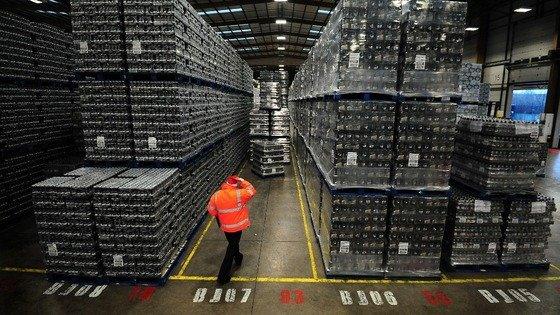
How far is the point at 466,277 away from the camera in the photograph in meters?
5.72

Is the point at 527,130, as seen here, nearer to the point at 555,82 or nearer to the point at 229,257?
the point at 229,257

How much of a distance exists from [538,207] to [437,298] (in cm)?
269

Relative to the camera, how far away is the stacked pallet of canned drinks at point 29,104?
287 inches

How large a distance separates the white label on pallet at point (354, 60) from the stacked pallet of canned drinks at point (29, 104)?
7705mm

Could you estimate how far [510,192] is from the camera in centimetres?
570

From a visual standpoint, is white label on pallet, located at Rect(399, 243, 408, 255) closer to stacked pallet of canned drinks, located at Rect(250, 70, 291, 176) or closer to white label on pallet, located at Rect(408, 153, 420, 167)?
white label on pallet, located at Rect(408, 153, 420, 167)

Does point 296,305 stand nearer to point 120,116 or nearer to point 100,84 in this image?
point 120,116

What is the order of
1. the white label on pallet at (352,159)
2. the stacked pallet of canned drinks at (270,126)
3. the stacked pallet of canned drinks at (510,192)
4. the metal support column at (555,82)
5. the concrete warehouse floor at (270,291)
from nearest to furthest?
the concrete warehouse floor at (270,291), the white label on pallet at (352,159), the stacked pallet of canned drinks at (510,192), the stacked pallet of canned drinks at (270,126), the metal support column at (555,82)

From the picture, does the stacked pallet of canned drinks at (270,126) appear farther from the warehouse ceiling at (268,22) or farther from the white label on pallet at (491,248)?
the white label on pallet at (491,248)

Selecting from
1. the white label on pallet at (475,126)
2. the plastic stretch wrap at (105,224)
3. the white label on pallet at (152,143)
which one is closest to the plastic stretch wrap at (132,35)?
the white label on pallet at (152,143)

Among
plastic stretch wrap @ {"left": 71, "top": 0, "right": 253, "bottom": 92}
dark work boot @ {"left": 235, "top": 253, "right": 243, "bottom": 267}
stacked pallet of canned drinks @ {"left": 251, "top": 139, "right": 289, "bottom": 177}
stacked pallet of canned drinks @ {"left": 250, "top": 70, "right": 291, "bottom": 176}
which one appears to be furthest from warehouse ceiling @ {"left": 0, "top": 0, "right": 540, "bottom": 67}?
dark work boot @ {"left": 235, "top": 253, "right": 243, "bottom": 267}

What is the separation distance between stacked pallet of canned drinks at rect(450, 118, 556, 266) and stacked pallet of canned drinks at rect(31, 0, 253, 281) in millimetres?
5265

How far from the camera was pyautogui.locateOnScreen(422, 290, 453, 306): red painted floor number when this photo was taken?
4.96m

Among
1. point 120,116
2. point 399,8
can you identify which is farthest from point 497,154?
point 120,116
